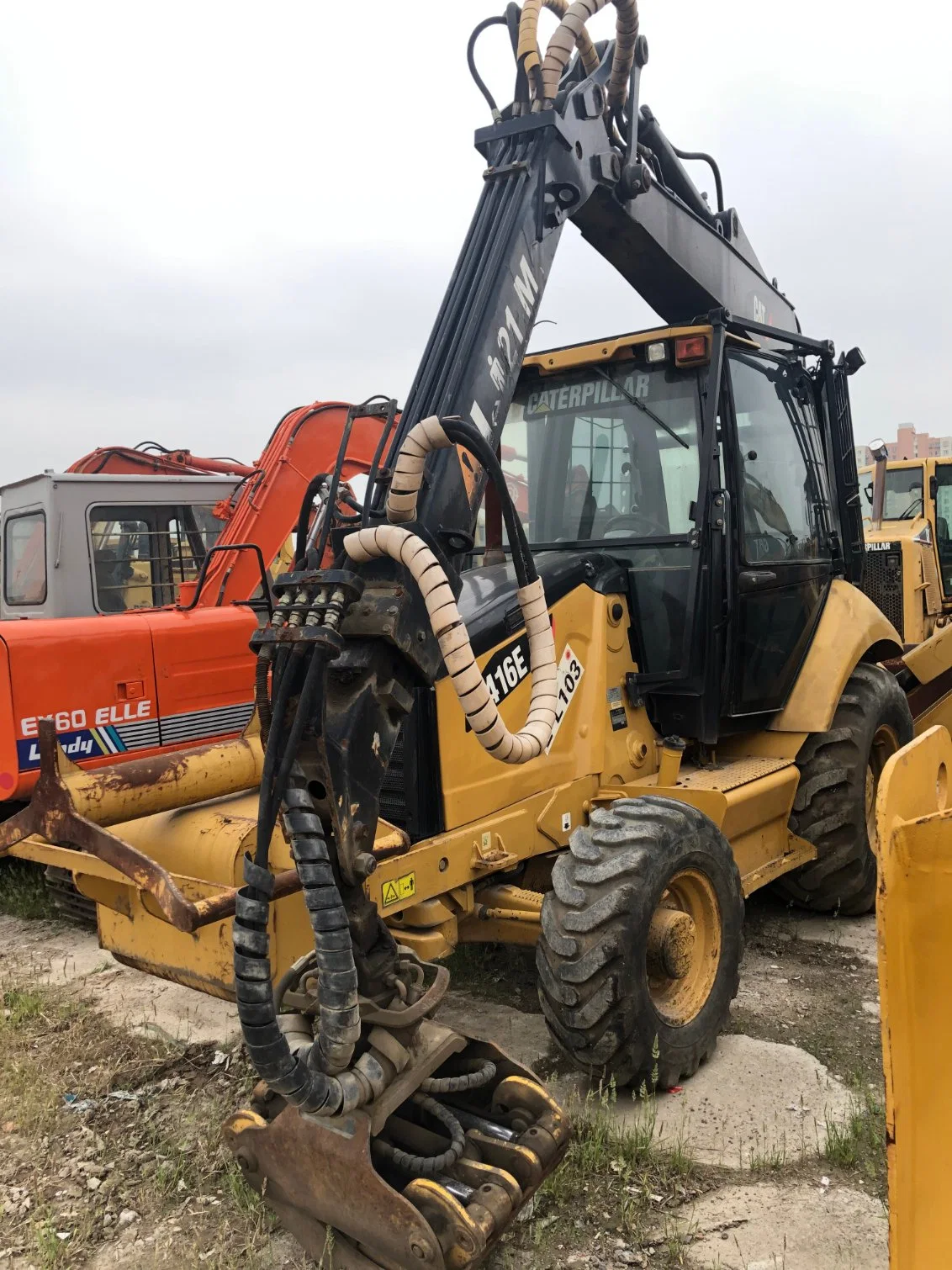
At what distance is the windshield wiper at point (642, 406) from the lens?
13.6 feet

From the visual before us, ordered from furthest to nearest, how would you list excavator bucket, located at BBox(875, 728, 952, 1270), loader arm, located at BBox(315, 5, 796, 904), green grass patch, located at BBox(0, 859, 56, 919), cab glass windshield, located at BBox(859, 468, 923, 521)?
cab glass windshield, located at BBox(859, 468, 923, 521), green grass patch, located at BBox(0, 859, 56, 919), loader arm, located at BBox(315, 5, 796, 904), excavator bucket, located at BBox(875, 728, 952, 1270)

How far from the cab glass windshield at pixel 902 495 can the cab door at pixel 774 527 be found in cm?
499

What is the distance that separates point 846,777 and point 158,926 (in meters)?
3.13

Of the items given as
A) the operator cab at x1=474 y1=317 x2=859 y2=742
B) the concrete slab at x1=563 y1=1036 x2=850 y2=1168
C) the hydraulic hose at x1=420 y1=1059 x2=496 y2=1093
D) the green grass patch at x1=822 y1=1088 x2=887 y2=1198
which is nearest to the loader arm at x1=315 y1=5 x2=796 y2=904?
the operator cab at x1=474 y1=317 x2=859 y2=742

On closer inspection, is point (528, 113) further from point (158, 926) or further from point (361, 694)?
point (158, 926)

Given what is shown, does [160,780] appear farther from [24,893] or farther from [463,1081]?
[24,893]

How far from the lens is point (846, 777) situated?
15.3ft

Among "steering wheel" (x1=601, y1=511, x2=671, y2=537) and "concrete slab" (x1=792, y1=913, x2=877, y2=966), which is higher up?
"steering wheel" (x1=601, y1=511, x2=671, y2=537)

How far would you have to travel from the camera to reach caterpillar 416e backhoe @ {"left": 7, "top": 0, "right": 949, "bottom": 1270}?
7.69ft

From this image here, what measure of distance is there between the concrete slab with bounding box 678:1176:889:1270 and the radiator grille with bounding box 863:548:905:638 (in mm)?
6769

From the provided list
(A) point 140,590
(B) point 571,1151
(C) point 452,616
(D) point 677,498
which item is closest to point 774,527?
(D) point 677,498

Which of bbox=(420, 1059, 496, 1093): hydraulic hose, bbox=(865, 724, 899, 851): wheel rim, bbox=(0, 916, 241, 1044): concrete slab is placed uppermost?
bbox=(865, 724, 899, 851): wheel rim

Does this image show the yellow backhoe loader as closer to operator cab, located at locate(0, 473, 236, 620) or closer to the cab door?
the cab door

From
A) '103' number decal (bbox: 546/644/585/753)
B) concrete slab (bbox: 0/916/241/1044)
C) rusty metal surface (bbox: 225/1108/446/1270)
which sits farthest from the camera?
concrete slab (bbox: 0/916/241/1044)
